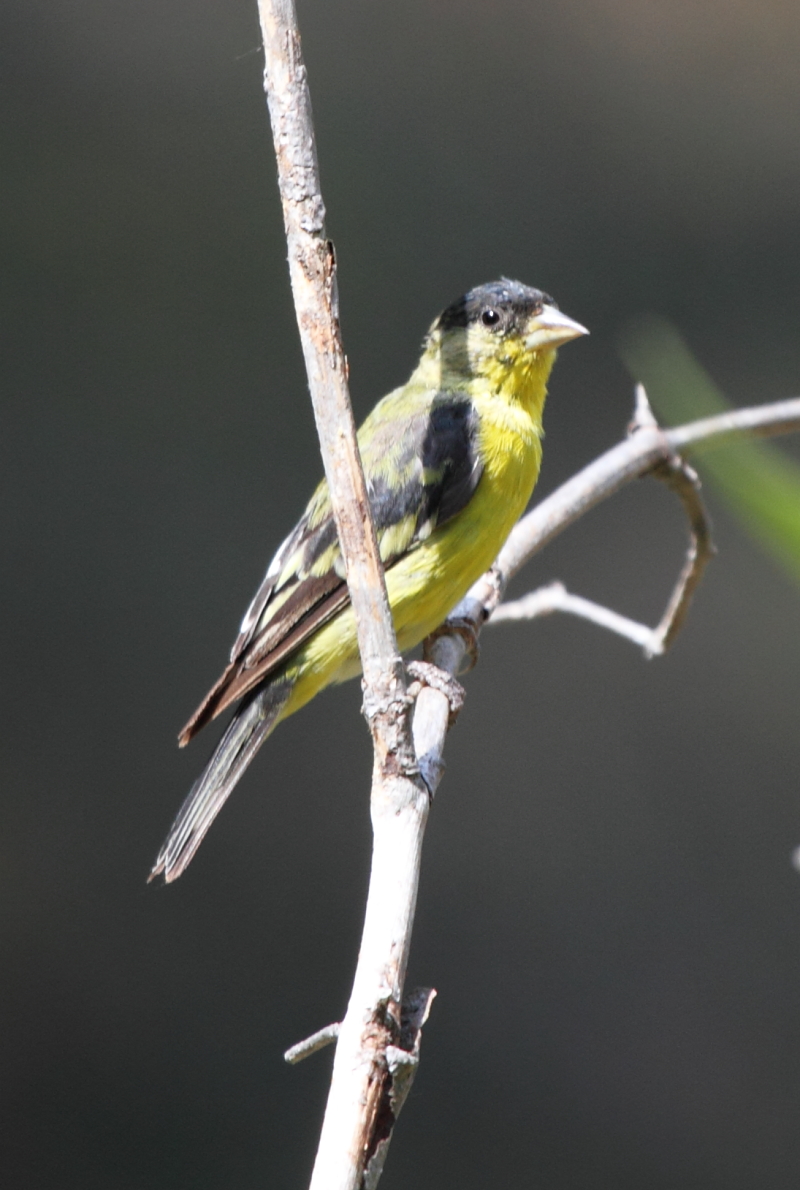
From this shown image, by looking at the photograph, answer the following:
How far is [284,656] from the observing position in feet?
10.3

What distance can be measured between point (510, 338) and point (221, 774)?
137 cm

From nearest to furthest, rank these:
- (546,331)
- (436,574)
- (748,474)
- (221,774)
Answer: (748,474) → (221,774) → (436,574) → (546,331)

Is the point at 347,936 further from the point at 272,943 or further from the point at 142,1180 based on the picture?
the point at 142,1180

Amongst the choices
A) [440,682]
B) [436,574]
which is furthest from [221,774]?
[436,574]

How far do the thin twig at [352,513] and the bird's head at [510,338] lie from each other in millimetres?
1883

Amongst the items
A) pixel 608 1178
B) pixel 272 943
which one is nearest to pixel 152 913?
pixel 272 943

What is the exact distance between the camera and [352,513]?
5.75ft

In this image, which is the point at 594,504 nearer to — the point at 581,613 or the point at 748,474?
the point at 581,613

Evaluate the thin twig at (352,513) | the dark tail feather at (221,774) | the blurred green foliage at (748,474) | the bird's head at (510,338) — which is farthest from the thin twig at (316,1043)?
the bird's head at (510,338)

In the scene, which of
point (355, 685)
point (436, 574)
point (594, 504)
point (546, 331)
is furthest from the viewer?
point (355, 685)

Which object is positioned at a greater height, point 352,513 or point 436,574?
point 352,513

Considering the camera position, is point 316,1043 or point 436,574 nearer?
point 316,1043

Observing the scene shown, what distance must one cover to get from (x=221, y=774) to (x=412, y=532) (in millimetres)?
727

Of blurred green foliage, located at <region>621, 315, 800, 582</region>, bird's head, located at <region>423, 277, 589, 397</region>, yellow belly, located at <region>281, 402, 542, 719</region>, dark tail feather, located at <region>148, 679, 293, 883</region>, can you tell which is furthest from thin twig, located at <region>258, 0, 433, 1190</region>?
bird's head, located at <region>423, 277, 589, 397</region>
